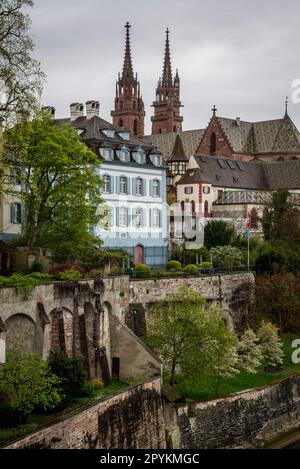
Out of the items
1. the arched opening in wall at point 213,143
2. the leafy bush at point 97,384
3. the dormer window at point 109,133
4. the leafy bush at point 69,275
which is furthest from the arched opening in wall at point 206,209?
the leafy bush at point 97,384

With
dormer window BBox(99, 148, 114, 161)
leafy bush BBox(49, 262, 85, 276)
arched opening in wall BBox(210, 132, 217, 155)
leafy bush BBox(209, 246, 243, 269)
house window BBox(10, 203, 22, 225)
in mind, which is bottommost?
leafy bush BBox(49, 262, 85, 276)

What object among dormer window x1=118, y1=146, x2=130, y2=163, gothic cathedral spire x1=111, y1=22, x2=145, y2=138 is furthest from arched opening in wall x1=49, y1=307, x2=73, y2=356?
gothic cathedral spire x1=111, y1=22, x2=145, y2=138

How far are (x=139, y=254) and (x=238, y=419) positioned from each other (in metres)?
29.7

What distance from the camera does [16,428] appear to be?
3061cm

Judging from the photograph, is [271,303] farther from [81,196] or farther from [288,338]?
[81,196]

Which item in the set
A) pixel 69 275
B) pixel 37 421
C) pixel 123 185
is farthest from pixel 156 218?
pixel 37 421

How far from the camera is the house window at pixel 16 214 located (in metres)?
56.9

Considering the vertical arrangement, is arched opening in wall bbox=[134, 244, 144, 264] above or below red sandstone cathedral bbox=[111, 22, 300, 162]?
below

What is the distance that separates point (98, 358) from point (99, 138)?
29364mm

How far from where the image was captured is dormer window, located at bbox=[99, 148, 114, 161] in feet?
220

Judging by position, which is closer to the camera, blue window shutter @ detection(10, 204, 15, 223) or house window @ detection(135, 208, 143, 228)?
blue window shutter @ detection(10, 204, 15, 223)

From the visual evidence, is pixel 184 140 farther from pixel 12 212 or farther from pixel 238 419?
pixel 238 419

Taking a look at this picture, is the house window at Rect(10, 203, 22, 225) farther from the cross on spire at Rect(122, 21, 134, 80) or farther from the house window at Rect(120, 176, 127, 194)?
the cross on spire at Rect(122, 21, 134, 80)

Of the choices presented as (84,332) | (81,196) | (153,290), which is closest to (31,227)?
(81,196)
